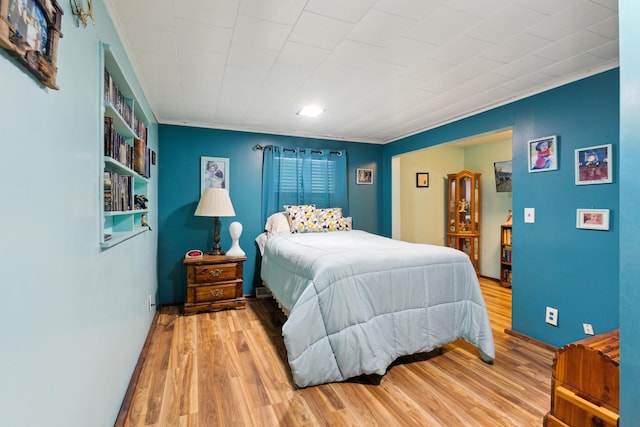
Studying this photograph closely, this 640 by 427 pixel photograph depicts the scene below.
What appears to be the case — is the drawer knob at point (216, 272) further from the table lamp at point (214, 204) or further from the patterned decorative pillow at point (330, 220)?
the patterned decorative pillow at point (330, 220)

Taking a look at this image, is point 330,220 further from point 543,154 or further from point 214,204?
point 543,154

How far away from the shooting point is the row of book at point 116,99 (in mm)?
1521

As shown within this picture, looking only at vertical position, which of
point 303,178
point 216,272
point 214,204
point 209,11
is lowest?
point 216,272

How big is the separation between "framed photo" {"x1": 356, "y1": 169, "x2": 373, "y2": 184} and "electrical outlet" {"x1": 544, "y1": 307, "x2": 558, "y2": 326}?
2.82m

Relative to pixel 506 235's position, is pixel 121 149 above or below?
above

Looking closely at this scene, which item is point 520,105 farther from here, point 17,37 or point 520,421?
point 17,37

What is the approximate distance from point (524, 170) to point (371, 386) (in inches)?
89.1

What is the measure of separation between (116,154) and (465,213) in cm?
511

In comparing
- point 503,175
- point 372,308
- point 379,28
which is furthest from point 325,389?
point 503,175

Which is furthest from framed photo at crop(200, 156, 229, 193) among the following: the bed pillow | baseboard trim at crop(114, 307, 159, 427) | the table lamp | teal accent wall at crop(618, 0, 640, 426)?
teal accent wall at crop(618, 0, 640, 426)

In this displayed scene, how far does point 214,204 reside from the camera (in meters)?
3.49

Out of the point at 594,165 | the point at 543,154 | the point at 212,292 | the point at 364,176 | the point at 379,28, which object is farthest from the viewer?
the point at 364,176

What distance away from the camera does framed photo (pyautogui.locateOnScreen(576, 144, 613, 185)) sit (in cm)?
218

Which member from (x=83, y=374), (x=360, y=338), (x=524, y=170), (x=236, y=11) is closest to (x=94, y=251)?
(x=83, y=374)
